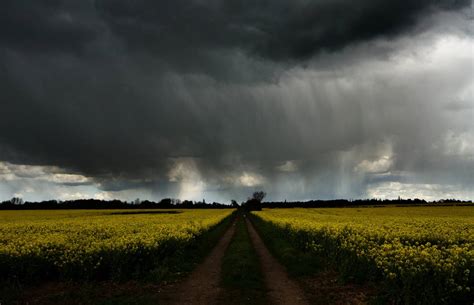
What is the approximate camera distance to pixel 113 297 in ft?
42.0

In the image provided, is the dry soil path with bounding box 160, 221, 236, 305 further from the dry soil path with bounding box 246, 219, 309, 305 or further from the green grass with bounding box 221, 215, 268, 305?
the dry soil path with bounding box 246, 219, 309, 305

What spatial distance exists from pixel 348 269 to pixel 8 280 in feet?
44.1

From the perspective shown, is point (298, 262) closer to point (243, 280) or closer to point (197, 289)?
point (243, 280)

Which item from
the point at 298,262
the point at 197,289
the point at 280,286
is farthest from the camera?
the point at 298,262

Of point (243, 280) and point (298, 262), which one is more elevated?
point (298, 262)

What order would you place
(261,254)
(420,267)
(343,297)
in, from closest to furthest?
(420,267) → (343,297) → (261,254)

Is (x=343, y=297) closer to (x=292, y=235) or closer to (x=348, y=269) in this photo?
(x=348, y=269)

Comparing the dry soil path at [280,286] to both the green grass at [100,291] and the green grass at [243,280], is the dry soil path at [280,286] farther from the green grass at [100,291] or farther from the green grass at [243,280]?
the green grass at [100,291]

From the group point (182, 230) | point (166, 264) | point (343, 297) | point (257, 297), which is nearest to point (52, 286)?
point (166, 264)

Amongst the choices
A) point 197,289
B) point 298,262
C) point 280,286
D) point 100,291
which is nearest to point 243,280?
point 280,286

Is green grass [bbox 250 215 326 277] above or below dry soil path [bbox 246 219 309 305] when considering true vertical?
above

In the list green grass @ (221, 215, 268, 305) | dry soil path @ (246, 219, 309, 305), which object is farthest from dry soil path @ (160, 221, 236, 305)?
dry soil path @ (246, 219, 309, 305)

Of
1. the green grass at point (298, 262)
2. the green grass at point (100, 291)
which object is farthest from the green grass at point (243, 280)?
the green grass at point (100, 291)

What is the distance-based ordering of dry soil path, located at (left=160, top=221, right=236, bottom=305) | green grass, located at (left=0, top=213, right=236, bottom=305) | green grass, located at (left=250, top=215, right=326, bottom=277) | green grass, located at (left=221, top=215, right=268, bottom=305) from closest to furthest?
green grass, located at (left=0, top=213, right=236, bottom=305), dry soil path, located at (left=160, top=221, right=236, bottom=305), green grass, located at (left=221, top=215, right=268, bottom=305), green grass, located at (left=250, top=215, right=326, bottom=277)
